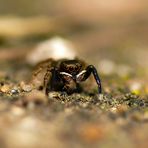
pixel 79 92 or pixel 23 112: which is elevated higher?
pixel 23 112

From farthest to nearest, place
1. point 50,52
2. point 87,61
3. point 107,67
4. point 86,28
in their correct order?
point 86,28
point 87,61
point 107,67
point 50,52

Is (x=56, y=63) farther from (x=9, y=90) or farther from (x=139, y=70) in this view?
(x=139, y=70)

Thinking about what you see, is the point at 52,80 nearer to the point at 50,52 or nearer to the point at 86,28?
the point at 50,52

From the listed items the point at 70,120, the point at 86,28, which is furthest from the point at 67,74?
the point at 86,28

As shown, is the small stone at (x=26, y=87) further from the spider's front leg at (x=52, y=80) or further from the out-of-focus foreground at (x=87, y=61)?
the spider's front leg at (x=52, y=80)

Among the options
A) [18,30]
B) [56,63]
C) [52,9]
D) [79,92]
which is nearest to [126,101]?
[79,92]

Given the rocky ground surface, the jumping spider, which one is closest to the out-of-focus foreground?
the rocky ground surface

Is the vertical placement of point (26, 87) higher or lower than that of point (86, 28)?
higher

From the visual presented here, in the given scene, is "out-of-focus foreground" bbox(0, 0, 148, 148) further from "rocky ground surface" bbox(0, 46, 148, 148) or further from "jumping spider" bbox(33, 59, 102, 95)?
"jumping spider" bbox(33, 59, 102, 95)
